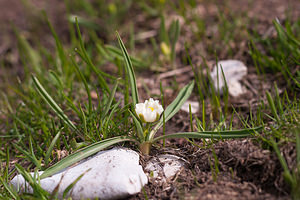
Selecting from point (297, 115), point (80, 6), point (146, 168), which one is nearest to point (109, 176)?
point (146, 168)

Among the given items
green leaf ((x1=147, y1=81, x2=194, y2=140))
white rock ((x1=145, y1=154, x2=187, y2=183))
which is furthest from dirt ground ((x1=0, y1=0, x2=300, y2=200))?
green leaf ((x1=147, y1=81, x2=194, y2=140))

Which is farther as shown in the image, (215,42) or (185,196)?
(215,42)

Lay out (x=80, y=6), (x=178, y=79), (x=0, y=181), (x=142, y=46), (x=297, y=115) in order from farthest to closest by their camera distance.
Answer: (x=80, y=6)
(x=142, y=46)
(x=178, y=79)
(x=0, y=181)
(x=297, y=115)

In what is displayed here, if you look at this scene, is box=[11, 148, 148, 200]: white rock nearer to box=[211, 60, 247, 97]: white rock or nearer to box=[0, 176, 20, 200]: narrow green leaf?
box=[0, 176, 20, 200]: narrow green leaf

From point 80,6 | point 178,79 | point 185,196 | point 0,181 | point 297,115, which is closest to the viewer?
point 185,196

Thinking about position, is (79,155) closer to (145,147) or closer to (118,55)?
(145,147)

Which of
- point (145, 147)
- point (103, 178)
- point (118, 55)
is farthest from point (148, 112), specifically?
point (118, 55)

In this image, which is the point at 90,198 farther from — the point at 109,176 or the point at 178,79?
the point at 178,79
